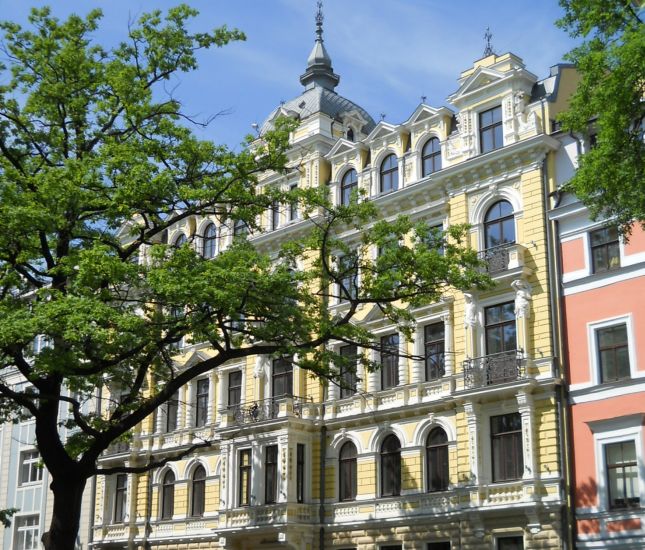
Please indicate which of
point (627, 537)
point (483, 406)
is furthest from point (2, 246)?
point (627, 537)

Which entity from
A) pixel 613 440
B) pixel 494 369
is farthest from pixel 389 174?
pixel 613 440

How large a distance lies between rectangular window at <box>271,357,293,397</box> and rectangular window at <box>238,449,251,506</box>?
8.22ft

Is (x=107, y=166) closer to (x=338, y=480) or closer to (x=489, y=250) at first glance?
(x=489, y=250)

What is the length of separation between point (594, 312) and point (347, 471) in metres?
10.7

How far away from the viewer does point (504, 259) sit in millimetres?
30719

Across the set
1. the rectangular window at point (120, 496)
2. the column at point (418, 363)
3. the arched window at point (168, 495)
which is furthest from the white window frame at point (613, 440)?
the rectangular window at point (120, 496)

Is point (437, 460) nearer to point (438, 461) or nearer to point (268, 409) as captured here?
point (438, 461)

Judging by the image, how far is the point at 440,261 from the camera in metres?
22.9

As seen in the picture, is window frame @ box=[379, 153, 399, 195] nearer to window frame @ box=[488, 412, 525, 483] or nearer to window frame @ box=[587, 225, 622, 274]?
window frame @ box=[587, 225, 622, 274]

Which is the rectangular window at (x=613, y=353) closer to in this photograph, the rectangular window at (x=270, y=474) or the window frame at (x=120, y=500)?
the rectangular window at (x=270, y=474)

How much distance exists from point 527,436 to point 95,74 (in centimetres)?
1561

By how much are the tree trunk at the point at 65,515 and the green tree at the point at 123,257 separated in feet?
0.10

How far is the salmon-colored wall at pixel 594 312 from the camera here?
27.5 meters

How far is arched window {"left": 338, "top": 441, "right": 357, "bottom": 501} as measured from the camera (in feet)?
112
